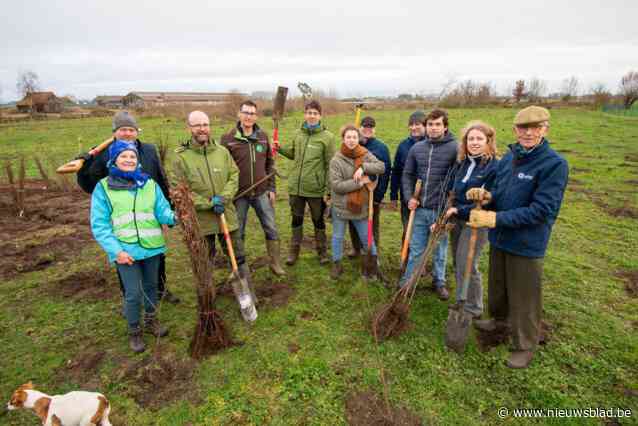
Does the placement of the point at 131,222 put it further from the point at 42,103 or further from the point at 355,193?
the point at 42,103

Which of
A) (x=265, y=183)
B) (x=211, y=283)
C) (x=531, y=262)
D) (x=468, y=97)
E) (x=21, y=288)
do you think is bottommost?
(x=21, y=288)

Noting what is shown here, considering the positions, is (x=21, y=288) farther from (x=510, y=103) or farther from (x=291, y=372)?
(x=510, y=103)

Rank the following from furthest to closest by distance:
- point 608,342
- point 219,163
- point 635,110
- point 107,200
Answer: point 635,110 → point 219,163 → point 608,342 → point 107,200

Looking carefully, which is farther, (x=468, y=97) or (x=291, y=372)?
(x=468, y=97)

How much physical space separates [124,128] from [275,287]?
254 cm

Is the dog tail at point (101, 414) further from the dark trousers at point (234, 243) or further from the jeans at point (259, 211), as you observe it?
the jeans at point (259, 211)

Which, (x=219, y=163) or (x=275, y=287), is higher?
(x=219, y=163)

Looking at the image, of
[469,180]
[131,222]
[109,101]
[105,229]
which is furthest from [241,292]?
[109,101]

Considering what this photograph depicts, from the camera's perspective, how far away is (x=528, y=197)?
2.88m

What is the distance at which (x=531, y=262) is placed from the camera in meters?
2.95

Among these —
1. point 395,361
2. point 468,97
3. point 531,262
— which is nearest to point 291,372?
point 395,361

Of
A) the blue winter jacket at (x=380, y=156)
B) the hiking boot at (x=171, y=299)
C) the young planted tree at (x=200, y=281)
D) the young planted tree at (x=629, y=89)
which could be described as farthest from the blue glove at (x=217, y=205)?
the young planted tree at (x=629, y=89)

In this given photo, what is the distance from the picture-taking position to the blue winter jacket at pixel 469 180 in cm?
328

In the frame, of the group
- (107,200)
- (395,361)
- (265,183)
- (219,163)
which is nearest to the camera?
(107,200)
